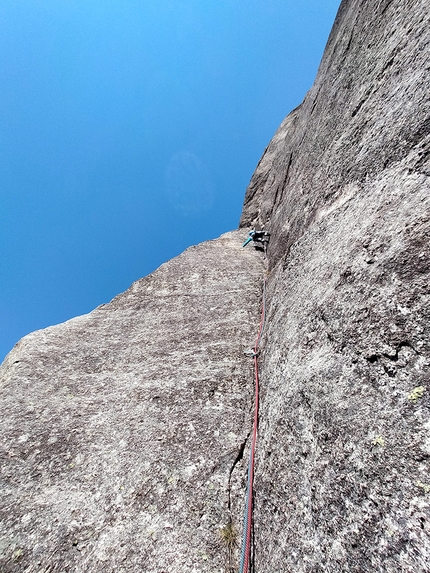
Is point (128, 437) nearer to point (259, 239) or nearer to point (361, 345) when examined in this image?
point (361, 345)

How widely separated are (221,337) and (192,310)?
5.15ft

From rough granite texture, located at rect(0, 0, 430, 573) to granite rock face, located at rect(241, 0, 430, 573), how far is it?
0.08 ft

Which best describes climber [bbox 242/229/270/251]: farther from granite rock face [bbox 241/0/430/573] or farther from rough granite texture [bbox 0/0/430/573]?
granite rock face [bbox 241/0/430/573]

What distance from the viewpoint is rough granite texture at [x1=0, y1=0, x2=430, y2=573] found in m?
3.12

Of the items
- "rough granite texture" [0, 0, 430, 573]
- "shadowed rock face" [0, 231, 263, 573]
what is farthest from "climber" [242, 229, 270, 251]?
"rough granite texture" [0, 0, 430, 573]

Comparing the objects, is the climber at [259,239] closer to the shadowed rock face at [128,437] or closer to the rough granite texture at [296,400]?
the shadowed rock face at [128,437]

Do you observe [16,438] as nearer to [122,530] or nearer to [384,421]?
[122,530]

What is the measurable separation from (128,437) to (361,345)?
4.33m

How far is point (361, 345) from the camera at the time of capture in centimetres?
382

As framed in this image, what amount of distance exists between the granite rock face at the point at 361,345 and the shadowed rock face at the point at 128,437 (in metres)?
0.84

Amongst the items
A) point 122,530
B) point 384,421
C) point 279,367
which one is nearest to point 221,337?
point 279,367

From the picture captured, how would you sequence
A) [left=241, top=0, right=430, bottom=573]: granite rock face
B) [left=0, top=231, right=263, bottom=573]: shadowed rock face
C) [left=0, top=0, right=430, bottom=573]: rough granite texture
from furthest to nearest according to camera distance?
1. [left=0, top=231, right=263, bottom=573]: shadowed rock face
2. [left=0, top=0, right=430, bottom=573]: rough granite texture
3. [left=241, top=0, right=430, bottom=573]: granite rock face

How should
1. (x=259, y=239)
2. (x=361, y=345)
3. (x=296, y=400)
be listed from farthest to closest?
(x=259, y=239), (x=296, y=400), (x=361, y=345)

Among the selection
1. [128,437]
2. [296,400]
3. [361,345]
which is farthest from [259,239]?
[361,345]
